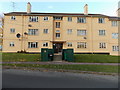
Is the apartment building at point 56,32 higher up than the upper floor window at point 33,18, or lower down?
lower down

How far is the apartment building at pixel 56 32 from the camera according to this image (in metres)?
26.3

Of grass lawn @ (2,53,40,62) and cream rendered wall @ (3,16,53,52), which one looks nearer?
grass lawn @ (2,53,40,62)

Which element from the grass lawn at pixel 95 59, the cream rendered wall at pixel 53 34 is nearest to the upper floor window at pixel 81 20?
the cream rendered wall at pixel 53 34

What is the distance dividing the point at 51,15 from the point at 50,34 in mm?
4634

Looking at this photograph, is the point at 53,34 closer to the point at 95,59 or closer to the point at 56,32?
the point at 56,32

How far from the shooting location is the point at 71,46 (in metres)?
26.6

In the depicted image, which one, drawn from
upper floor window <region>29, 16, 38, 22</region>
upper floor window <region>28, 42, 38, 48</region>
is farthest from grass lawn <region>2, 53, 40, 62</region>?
upper floor window <region>29, 16, 38, 22</region>

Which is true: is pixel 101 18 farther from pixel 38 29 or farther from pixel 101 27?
pixel 38 29

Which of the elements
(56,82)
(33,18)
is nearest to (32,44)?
(33,18)

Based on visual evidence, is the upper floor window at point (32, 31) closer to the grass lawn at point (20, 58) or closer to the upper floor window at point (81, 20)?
the grass lawn at point (20, 58)

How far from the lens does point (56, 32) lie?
2730 centimetres

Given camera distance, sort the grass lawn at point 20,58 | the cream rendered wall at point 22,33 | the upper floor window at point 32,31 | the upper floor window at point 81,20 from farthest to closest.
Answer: the upper floor window at point 81,20 < the upper floor window at point 32,31 < the cream rendered wall at point 22,33 < the grass lawn at point 20,58

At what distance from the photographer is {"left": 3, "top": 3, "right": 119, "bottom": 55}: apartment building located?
1035 inches

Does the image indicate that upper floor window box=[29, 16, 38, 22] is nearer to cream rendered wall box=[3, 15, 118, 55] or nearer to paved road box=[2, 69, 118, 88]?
cream rendered wall box=[3, 15, 118, 55]
